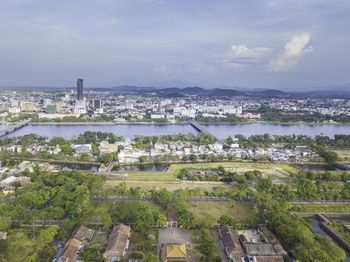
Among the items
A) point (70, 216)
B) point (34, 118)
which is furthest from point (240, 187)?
point (34, 118)

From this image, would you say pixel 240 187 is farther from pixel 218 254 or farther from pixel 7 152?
pixel 7 152

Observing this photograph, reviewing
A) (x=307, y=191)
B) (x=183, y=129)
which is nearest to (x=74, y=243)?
(x=307, y=191)

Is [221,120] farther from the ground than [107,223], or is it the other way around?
[221,120]

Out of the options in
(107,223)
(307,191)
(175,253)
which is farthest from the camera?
(307,191)

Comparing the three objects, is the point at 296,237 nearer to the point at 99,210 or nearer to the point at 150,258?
the point at 150,258

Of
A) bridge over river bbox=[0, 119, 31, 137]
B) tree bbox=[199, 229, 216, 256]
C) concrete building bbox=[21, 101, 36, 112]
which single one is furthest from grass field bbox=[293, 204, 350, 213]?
concrete building bbox=[21, 101, 36, 112]

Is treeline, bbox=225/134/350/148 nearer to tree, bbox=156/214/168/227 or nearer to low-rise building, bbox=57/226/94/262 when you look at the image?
tree, bbox=156/214/168/227
